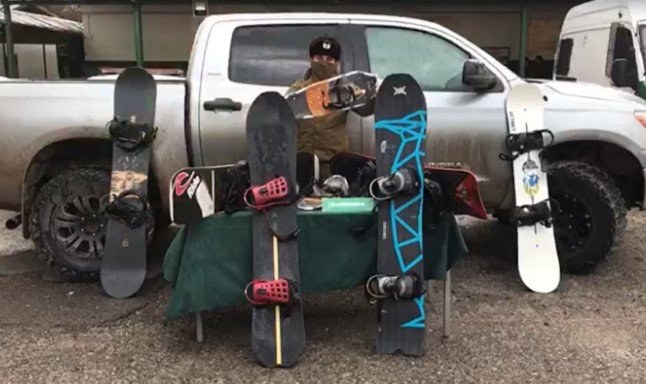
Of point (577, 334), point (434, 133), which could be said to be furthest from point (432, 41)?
point (577, 334)

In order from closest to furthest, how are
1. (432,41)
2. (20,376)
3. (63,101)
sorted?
(20,376) → (63,101) → (432,41)

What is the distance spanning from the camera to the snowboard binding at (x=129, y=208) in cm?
482

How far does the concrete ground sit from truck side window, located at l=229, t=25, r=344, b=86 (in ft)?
5.53

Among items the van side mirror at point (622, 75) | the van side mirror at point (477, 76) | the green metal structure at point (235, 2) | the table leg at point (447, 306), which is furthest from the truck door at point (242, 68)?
the green metal structure at point (235, 2)

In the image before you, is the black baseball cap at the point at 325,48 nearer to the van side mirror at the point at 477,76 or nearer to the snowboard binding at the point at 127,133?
the van side mirror at the point at 477,76

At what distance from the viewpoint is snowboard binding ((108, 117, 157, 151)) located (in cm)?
486

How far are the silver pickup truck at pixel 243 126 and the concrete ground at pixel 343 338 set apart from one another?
1.64ft

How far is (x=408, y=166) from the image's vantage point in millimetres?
3842

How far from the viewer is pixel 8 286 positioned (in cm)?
511

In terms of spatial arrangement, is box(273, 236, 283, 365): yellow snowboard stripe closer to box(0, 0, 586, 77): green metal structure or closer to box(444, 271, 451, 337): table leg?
box(444, 271, 451, 337): table leg

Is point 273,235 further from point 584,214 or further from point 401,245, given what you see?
point 584,214

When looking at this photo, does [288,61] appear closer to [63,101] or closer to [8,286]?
[63,101]

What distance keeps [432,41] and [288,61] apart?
1.14m

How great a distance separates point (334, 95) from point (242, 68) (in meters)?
1.07
